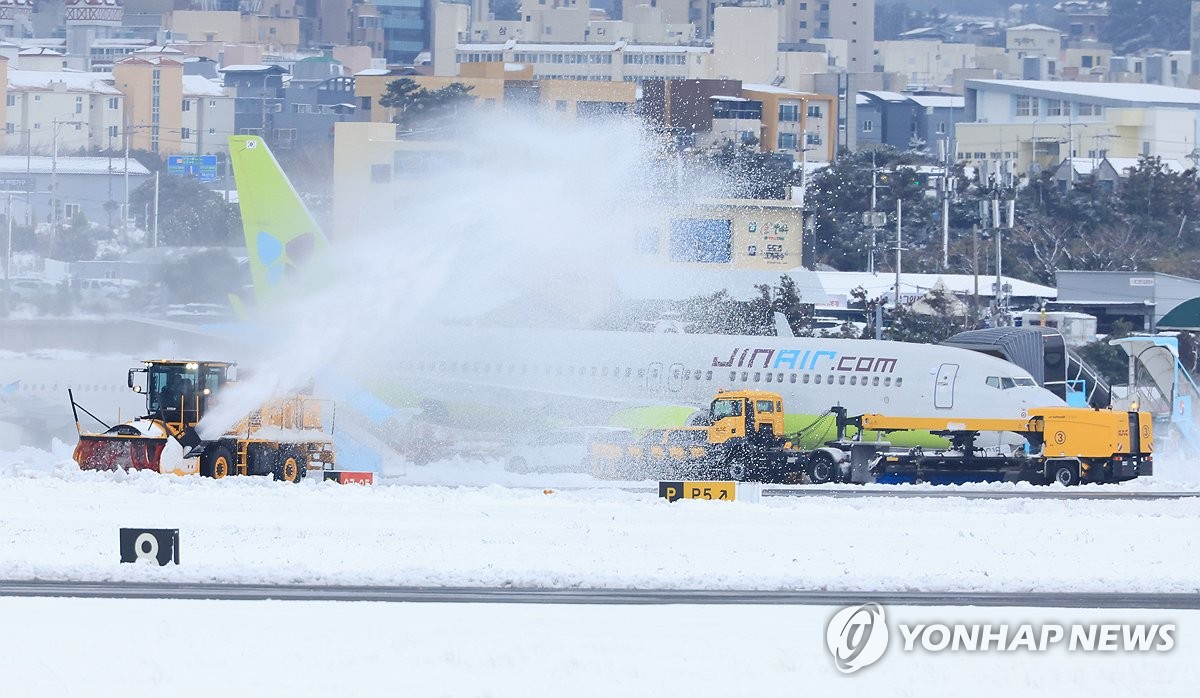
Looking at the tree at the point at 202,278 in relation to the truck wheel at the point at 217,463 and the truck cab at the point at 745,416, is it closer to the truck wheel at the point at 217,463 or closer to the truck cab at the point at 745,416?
the truck cab at the point at 745,416

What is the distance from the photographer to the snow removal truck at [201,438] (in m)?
41.6

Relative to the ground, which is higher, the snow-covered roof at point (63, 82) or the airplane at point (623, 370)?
the snow-covered roof at point (63, 82)

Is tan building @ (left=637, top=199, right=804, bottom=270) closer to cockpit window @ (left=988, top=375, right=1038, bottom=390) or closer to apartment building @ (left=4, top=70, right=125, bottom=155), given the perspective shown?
cockpit window @ (left=988, top=375, right=1038, bottom=390)

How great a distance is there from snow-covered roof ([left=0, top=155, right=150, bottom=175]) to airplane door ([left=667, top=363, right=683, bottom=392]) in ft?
324

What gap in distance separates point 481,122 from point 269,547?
6249 centimetres

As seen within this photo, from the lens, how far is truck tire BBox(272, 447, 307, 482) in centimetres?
4247

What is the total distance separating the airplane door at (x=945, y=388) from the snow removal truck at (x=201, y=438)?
1500 centimetres

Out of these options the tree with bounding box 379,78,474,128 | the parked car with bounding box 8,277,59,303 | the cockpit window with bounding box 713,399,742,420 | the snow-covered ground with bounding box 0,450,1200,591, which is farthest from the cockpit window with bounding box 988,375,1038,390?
the tree with bounding box 379,78,474,128

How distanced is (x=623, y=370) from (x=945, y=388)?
8.68m

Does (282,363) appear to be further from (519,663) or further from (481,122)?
(481,122)

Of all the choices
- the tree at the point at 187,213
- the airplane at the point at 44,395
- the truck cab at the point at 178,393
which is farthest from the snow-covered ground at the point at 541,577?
the tree at the point at 187,213

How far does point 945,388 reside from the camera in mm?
47844

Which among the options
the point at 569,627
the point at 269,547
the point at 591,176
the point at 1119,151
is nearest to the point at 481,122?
the point at 591,176

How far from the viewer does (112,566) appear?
27094 millimetres
